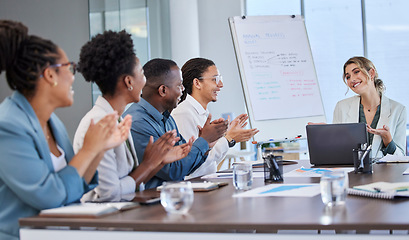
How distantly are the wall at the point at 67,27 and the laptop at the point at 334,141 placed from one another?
3.22 m

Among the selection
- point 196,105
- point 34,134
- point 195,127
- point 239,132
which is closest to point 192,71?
point 196,105

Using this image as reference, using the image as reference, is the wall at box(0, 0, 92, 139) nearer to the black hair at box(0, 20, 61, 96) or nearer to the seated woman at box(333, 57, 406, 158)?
the seated woman at box(333, 57, 406, 158)

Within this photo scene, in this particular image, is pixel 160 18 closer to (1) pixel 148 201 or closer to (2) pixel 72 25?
(2) pixel 72 25

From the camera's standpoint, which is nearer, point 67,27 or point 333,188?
point 333,188

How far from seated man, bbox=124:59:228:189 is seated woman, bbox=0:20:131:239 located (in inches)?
33.8

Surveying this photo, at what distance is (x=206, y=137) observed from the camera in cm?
304

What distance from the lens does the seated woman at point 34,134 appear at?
1.66 meters

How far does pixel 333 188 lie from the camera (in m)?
1.63

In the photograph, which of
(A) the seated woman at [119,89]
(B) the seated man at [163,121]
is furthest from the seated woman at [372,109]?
(A) the seated woman at [119,89]

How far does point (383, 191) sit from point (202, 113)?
198cm

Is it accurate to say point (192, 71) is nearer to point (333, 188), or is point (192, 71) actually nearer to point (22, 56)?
point (22, 56)

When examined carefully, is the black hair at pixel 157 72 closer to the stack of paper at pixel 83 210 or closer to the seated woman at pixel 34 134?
the seated woman at pixel 34 134

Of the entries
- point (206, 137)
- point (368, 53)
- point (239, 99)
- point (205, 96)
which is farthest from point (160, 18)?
point (206, 137)

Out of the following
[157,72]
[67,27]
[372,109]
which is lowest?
[372,109]
